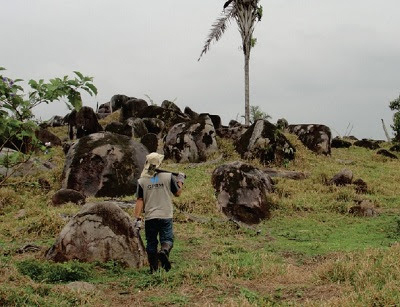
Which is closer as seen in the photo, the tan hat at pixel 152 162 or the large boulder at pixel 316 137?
the tan hat at pixel 152 162

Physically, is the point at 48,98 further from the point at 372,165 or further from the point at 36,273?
the point at 372,165

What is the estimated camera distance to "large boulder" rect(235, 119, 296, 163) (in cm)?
2115

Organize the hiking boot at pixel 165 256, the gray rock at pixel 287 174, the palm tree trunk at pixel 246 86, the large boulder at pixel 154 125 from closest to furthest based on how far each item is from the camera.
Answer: the hiking boot at pixel 165 256 < the gray rock at pixel 287 174 < the large boulder at pixel 154 125 < the palm tree trunk at pixel 246 86

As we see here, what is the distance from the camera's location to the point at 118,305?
654cm

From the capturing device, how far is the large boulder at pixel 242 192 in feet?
46.7

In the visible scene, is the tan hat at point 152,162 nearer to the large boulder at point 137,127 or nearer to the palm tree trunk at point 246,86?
the large boulder at point 137,127

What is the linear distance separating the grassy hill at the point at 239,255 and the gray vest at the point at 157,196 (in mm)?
1047

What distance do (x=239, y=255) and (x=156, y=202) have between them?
2.20 metres

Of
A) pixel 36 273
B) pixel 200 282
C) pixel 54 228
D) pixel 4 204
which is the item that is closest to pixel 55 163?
pixel 4 204

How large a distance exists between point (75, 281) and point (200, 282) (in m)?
2.03

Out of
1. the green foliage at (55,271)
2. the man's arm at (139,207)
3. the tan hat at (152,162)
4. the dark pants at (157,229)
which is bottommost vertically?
the green foliage at (55,271)

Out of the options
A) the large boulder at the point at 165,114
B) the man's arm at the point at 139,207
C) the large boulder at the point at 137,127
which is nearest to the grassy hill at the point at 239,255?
the man's arm at the point at 139,207

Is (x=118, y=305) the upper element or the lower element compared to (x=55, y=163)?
lower

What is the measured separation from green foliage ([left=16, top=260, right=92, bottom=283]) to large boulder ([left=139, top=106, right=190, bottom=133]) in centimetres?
2053
